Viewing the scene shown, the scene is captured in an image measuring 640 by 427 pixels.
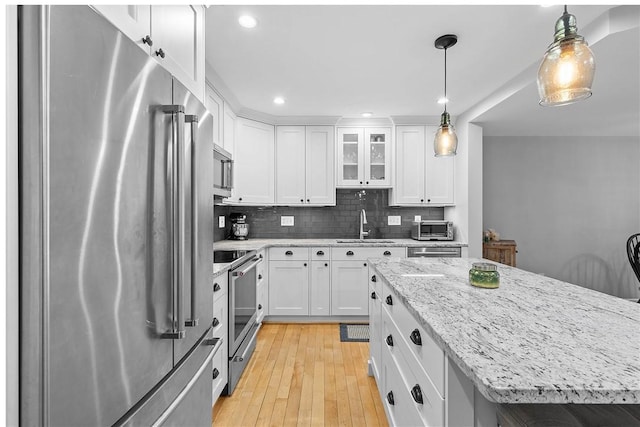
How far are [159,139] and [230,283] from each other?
4.58 ft

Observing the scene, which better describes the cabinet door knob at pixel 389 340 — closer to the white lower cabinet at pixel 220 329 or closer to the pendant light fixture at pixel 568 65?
the white lower cabinet at pixel 220 329

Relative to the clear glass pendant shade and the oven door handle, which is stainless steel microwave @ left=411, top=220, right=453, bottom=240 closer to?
the clear glass pendant shade

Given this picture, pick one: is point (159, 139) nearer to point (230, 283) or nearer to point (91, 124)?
point (91, 124)

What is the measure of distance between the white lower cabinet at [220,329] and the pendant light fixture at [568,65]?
1.90 metres

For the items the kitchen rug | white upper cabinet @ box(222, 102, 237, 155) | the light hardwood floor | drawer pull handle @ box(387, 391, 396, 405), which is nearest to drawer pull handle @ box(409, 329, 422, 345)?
drawer pull handle @ box(387, 391, 396, 405)

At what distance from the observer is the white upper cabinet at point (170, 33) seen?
0.95 metres

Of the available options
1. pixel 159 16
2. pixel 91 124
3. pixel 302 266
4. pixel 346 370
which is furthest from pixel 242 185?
pixel 91 124

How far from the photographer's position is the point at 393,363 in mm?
1596

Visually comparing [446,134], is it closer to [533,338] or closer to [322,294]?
[533,338]

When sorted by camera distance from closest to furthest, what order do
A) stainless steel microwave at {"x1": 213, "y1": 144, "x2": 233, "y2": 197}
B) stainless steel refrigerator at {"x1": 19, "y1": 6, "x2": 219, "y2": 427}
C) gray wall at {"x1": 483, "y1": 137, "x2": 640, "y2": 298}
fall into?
stainless steel refrigerator at {"x1": 19, "y1": 6, "x2": 219, "y2": 427}
stainless steel microwave at {"x1": 213, "y1": 144, "x2": 233, "y2": 197}
gray wall at {"x1": 483, "y1": 137, "x2": 640, "y2": 298}

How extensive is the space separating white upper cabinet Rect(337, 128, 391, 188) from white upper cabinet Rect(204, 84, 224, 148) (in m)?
1.52

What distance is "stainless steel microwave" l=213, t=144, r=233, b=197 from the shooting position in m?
2.36

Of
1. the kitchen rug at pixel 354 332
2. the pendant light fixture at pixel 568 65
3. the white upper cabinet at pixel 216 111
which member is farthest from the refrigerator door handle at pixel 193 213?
the kitchen rug at pixel 354 332

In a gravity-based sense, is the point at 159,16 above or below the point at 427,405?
above
